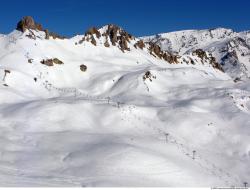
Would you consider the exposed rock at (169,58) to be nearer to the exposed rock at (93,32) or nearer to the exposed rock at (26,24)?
the exposed rock at (93,32)

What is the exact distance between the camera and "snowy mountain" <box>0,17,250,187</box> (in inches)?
1244

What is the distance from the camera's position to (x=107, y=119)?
2041 inches

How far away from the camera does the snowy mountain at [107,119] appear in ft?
104

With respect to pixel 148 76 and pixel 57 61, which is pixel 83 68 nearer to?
pixel 57 61

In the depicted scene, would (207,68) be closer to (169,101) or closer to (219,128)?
(169,101)

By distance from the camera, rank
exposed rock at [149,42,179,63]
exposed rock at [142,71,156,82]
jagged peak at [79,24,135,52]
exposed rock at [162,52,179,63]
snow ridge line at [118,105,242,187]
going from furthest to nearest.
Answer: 1. exposed rock at [149,42,179,63]
2. exposed rock at [162,52,179,63]
3. jagged peak at [79,24,135,52]
4. exposed rock at [142,71,156,82]
5. snow ridge line at [118,105,242,187]

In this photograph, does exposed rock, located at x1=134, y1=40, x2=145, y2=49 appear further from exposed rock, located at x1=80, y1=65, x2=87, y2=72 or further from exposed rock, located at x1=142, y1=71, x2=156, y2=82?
exposed rock, located at x1=142, y1=71, x2=156, y2=82

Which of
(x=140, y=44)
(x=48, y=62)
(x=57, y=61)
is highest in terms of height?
(x=140, y=44)

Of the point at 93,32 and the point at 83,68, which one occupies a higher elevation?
the point at 93,32

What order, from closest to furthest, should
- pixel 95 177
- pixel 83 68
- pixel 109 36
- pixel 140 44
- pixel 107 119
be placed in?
1. pixel 95 177
2. pixel 107 119
3. pixel 83 68
4. pixel 109 36
5. pixel 140 44

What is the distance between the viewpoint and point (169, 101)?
70750 mm

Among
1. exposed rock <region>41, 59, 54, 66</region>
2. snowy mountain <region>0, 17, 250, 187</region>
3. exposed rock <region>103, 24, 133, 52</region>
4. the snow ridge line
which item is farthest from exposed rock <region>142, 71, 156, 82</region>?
the snow ridge line

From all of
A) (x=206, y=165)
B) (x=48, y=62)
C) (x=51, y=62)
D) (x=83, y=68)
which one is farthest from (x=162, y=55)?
(x=206, y=165)

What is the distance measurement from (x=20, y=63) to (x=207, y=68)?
65.2m
